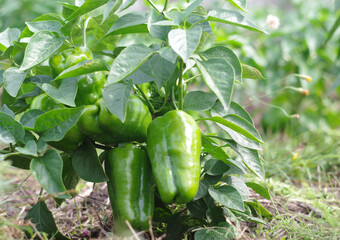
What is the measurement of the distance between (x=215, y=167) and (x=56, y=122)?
435 mm

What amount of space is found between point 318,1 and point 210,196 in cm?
311

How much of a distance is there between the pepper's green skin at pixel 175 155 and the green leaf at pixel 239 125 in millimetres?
71

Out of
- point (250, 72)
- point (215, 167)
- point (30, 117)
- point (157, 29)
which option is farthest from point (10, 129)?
point (250, 72)

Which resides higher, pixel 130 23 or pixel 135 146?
pixel 130 23

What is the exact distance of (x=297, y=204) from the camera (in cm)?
146

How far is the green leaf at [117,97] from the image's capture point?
2.81 ft

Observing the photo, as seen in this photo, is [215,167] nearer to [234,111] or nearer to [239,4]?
[234,111]

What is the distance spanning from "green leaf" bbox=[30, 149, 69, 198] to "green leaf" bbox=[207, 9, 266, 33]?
19.3 inches

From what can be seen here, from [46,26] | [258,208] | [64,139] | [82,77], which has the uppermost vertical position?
[46,26]

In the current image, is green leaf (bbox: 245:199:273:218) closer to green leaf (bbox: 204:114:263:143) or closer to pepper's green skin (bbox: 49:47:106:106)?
green leaf (bbox: 204:114:263:143)

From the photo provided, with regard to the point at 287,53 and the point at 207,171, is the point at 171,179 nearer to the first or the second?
the point at 207,171

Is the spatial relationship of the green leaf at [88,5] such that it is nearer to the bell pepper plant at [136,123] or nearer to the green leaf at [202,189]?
the bell pepper plant at [136,123]

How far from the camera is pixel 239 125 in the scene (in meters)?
0.97

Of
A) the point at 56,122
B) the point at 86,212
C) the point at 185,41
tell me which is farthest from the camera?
the point at 86,212
